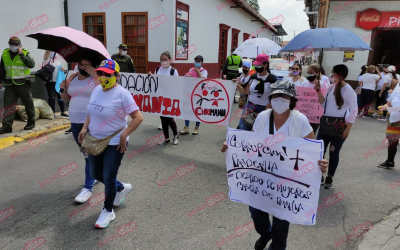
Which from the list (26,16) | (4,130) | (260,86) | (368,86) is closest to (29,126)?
(4,130)

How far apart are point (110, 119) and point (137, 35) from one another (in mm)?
10275

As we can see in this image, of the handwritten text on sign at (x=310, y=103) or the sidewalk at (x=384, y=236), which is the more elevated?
the handwritten text on sign at (x=310, y=103)

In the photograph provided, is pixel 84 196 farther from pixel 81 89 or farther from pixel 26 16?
pixel 26 16

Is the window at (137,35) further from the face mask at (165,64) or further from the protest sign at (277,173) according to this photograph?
the protest sign at (277,173)

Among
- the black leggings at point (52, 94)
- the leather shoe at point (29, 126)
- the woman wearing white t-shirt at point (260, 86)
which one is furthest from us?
the black leggings at point (52, 94)

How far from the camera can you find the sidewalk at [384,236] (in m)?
3.12

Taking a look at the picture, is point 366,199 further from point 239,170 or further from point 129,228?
point 129,228

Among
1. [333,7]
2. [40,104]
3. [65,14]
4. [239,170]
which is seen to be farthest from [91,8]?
[239,170]

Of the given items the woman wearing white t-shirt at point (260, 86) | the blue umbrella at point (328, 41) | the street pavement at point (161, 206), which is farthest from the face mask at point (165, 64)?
the blue umbrella at point (328, 41)

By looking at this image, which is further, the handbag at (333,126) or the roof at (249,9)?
the roof at (249,9)

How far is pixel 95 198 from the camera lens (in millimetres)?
4020

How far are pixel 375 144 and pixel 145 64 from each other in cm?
922

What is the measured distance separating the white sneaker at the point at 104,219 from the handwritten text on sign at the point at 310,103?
3426 millimetres

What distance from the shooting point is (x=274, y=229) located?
98.9 inches
